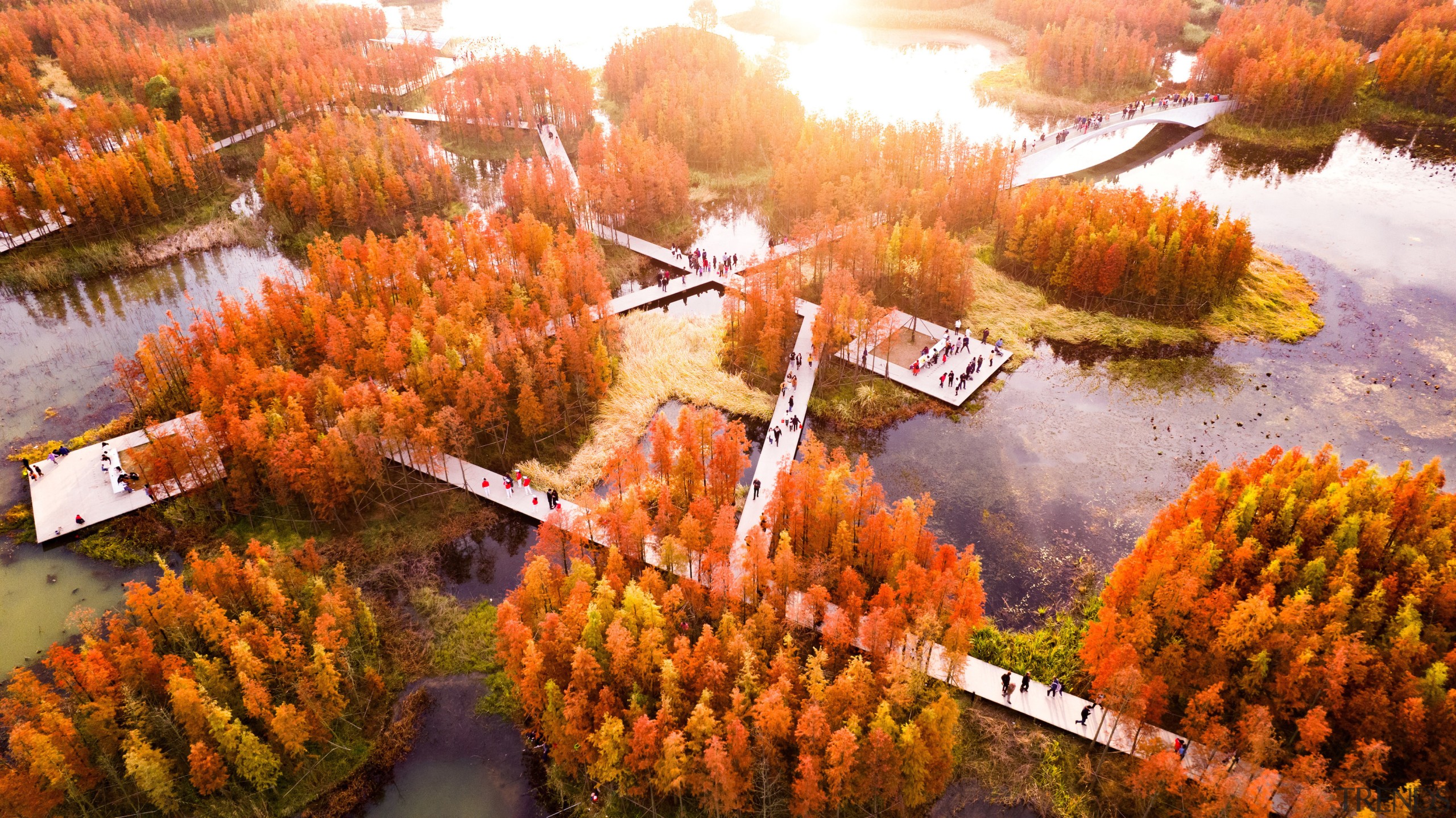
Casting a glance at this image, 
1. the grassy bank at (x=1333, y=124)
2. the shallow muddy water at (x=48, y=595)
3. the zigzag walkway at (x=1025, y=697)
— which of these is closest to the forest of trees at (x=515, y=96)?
the zigzag walkway at (x=1025, y=697)

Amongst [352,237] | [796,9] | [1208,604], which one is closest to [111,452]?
[352,237]

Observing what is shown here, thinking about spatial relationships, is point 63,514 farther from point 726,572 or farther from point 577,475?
point 726,572

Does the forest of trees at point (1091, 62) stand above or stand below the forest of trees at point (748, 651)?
above

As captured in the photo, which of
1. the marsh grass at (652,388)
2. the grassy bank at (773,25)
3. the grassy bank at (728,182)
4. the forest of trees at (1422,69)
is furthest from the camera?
the grassy bank at (773,25)

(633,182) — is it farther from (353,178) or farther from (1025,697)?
(1025,697)

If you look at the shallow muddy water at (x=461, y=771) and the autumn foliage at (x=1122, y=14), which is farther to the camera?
the autumn foliage at (x=1122, y=14)

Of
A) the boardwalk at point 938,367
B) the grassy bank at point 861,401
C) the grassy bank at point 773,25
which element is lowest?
the grassy bank at point 861,401

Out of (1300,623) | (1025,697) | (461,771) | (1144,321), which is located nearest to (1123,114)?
(1144,321)

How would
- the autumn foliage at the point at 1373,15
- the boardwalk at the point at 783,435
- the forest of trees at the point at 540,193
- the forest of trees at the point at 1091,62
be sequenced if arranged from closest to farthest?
the boardwalk at the point at 783,435
the forest of trees at the point at 540,193
the forest of trees at the point at 1091,62
the autumn foliage at the point at 1373,15

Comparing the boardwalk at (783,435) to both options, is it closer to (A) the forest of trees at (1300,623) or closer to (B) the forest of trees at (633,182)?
(A) the forest of trees at (1300,623)
